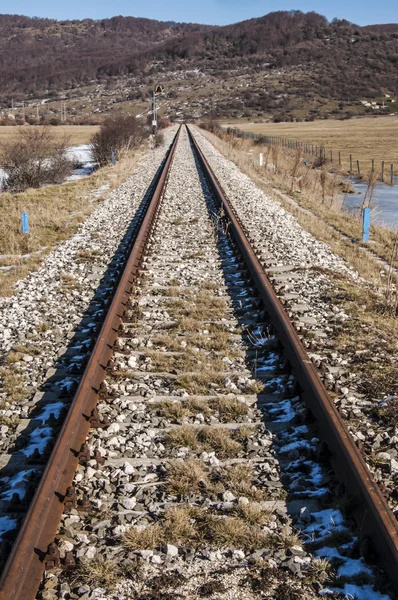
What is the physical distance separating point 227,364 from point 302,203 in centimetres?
1350

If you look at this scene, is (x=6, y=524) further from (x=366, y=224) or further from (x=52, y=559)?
(x=366, y=224)

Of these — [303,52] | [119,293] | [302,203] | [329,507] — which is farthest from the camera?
[303,52]

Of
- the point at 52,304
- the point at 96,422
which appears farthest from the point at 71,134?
the point at 96,422

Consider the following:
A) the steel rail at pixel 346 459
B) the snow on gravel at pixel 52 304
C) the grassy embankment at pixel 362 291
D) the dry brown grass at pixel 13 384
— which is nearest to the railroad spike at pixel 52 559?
the snow on gravel at pixel 52 304

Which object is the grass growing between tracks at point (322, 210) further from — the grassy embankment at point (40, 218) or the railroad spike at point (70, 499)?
the railroad spike at point (70, 499)

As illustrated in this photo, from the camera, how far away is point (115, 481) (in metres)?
4.30

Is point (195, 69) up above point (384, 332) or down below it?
above

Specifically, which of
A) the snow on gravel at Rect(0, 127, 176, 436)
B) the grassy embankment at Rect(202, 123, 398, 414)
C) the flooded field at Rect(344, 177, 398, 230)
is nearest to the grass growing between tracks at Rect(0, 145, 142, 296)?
the snow on gravel at Rect(0, 127, 176, 436)

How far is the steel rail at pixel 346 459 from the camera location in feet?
11.4

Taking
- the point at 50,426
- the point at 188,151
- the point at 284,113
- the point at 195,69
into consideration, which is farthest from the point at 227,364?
the point at 195,69

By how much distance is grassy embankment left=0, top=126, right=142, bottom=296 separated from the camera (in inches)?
431

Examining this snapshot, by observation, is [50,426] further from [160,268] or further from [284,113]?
[284,113]

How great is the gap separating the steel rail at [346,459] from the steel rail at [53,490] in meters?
1.67

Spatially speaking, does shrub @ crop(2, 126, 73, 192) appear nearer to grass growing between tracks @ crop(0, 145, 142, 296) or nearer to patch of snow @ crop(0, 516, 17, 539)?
grass growing between tracks @ crop(0, 145, 142, 296)
